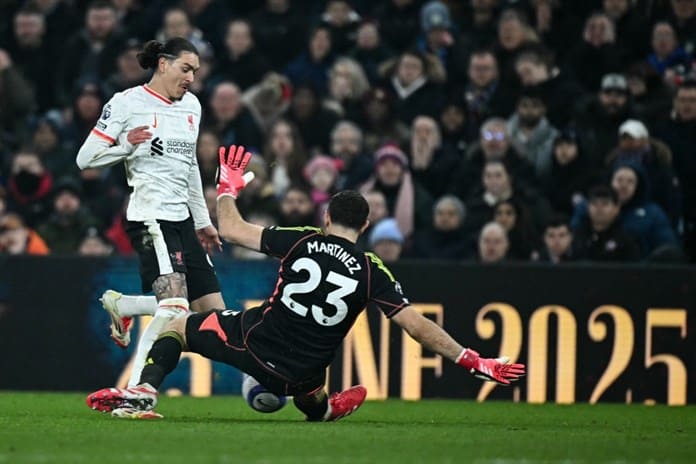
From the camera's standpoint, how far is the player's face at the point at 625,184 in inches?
596

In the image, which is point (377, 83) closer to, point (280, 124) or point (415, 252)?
point (280, 124)

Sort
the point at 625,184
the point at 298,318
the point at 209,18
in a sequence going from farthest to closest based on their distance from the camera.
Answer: the point at 209,18
the point at 625,184
the point at 298,318

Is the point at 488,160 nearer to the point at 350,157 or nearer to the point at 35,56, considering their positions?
the point at 350,157

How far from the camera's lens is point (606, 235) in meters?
14.9

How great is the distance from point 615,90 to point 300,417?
638cm

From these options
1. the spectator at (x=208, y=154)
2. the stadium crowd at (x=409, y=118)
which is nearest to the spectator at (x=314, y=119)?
the stadium crowd at (x=409, y=118)

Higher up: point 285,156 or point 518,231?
point 285,156

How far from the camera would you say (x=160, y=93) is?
10664mm

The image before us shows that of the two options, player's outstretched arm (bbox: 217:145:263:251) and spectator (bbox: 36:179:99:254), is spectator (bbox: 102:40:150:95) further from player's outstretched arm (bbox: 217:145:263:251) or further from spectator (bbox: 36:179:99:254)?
player's outstretched arm (bbox: 217:145:263:251)

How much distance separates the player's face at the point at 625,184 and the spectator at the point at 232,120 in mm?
4177

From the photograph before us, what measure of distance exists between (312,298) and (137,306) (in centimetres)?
168

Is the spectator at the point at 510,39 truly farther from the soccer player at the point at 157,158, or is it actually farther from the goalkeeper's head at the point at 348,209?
the goalkeeper's head at the point at 348,209

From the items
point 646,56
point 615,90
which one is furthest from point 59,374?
point 646,56

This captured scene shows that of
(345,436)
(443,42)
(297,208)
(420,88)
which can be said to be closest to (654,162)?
(420,88)
